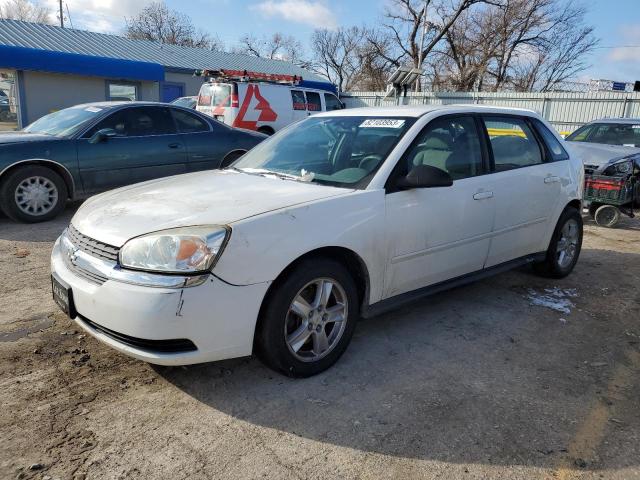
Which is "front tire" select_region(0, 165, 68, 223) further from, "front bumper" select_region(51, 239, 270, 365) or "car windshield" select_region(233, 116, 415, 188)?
"front bumper" select_region(51, 239, 270, 365)

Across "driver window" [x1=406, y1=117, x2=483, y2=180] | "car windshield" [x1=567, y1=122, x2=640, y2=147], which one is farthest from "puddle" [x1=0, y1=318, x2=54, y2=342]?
"car windshield" [x1=567, y1=122, x2=640, y2=147]

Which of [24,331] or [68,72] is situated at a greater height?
[68,72]

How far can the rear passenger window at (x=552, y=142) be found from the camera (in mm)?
4879

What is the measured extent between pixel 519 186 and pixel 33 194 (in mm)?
5782

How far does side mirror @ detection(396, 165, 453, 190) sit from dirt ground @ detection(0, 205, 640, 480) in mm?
1146

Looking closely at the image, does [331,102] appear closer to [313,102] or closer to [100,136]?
[313,102]

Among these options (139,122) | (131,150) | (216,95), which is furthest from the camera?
(216,95)

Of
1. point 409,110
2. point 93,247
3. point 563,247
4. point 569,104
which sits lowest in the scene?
point 563,247

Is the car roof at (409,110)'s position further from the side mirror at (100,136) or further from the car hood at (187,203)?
the side mirror at (100,136)

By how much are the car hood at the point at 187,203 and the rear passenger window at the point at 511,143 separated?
1.70 meters

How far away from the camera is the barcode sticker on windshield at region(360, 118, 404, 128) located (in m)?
3.75

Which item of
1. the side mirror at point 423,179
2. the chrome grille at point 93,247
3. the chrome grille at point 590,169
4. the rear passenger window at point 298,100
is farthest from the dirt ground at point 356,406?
the rear passenger window at point 298,100

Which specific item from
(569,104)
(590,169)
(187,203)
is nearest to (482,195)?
(187,203)

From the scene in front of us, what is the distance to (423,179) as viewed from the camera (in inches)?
130
